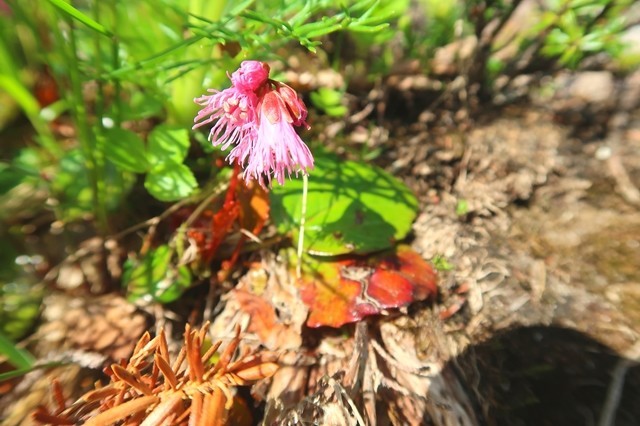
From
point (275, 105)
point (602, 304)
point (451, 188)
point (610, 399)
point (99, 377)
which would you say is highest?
point (275, 105)

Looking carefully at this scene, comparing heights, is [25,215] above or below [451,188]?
below

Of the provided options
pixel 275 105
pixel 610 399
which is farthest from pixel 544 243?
pixel 275 105

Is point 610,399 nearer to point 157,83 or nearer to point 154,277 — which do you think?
point 154,277

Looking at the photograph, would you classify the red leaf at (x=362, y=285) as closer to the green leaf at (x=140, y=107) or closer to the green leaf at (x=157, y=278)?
the green leaf at (x=157, y=278)

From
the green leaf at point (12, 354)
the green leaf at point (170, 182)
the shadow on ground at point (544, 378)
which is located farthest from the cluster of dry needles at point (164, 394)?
the shadow on ground at point (544, 378)

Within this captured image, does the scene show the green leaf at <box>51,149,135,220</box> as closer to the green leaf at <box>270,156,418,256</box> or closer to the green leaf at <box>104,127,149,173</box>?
the green leaf at <box>104,127,149,173</box>

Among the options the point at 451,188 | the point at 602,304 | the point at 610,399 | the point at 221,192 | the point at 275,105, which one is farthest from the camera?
the point at 451,188
